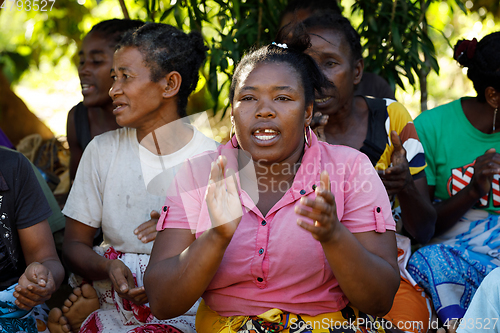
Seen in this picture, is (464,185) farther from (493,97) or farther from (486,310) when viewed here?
(486,310)

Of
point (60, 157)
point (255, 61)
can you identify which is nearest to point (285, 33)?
point (255, 61)

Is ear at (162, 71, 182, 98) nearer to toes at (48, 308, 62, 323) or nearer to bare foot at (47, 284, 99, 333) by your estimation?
bare foot at (47, 284, 99, 333)

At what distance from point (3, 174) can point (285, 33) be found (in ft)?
4.76

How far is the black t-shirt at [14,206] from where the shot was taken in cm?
227

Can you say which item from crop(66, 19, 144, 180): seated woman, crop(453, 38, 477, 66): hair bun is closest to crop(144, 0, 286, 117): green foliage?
crop(66, 19, 144, 180): seated woman

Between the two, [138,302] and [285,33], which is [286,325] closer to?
[138,302]

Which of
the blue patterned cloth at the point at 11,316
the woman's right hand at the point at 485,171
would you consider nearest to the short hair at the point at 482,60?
the woman's right hand at the point at 485,171

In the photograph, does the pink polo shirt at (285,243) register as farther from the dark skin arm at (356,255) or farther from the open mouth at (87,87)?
the open mouth at (87,87)

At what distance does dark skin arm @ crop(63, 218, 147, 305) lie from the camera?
83.4 inches

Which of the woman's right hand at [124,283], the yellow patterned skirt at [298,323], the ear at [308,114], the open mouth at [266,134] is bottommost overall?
the yellow patterned skirt at [298,323]

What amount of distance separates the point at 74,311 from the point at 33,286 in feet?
1.27

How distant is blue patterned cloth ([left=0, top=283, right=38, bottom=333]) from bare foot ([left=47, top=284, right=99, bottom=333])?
0.42ft

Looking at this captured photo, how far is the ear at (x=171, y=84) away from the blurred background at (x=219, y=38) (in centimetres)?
49

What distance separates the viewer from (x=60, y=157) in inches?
179
